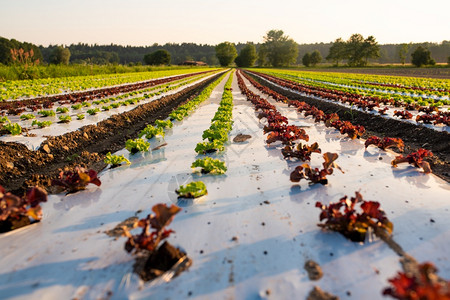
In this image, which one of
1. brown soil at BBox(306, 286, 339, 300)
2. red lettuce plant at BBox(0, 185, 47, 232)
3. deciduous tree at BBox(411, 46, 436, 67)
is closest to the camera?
brown soil at BBox(306, 286, 339, 300)

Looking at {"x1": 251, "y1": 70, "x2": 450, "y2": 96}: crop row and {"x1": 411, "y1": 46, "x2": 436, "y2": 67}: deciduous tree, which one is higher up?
{"x1": 411, "y1": 46, "x2": 436, "y2": 67}: deciduous tree

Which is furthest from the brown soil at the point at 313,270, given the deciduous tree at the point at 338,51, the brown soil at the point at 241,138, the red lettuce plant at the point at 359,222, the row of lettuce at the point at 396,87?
the deciduous tree at the point at 338,51

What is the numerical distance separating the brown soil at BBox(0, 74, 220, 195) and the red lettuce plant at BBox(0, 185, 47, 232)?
3.78ft

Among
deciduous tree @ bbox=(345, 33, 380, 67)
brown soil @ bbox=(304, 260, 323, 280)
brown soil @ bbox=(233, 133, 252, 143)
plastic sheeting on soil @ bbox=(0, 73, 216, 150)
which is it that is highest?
deciduous tree @ bbox=(345, 33, 380, 67)

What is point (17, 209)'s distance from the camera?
2.79 m

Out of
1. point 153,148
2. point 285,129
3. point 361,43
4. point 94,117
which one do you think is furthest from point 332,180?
point 361,43

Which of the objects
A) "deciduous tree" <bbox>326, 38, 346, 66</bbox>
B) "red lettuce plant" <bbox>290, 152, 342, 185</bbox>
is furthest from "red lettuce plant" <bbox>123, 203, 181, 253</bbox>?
"deciduous tree" <bbox>326, 38, 346, 66</bbox>

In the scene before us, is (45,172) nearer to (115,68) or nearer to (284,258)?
(284,258)

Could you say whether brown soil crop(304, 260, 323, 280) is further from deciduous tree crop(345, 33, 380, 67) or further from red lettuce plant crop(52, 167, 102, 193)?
deciduous tree crop(345, 33, 380, 67)

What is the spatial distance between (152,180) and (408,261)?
3.54 metres

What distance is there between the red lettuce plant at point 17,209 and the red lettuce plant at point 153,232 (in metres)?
1.36

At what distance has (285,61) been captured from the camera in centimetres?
12400

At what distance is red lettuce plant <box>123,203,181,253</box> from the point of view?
2.40 m

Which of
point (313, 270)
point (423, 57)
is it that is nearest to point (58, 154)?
point (313, 270)
